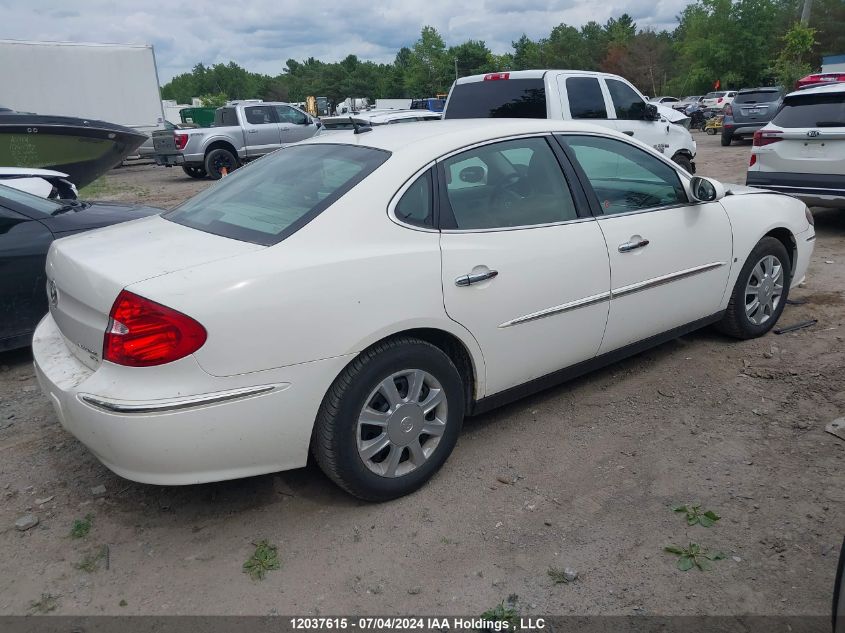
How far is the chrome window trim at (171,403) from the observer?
2.56 metres

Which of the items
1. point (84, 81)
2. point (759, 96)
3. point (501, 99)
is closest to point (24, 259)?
point (501, 99)

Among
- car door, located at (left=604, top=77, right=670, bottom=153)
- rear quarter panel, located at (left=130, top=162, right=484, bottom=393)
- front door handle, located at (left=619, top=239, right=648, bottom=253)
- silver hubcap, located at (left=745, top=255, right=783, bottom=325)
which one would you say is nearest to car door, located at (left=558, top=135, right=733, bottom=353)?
front door handle, located at (left=619, top=239, right=648, bottom=253)

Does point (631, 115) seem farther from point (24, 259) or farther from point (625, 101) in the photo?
point (24, 259)

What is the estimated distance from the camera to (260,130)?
18047mm

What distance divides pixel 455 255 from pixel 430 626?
1.53 m

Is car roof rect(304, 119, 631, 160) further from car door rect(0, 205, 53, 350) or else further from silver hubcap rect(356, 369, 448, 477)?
car door rect(0, 205, 53, 350)

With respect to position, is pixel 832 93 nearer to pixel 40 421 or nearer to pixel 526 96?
pixel 526 96

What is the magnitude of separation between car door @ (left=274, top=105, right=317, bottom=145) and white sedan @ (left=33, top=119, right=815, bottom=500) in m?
15.5

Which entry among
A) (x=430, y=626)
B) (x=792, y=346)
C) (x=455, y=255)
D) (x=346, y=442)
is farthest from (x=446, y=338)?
(x=792, y=346)

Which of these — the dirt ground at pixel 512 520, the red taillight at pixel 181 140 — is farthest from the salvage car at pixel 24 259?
the red taillight at pixel 181 140

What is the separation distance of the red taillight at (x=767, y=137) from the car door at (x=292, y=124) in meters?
12.9

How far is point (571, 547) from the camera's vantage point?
9.25 ft

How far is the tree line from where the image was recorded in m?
51.2

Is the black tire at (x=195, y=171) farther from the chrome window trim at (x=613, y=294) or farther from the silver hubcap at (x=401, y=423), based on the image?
the silver hubcap at (x=401, y=423)
